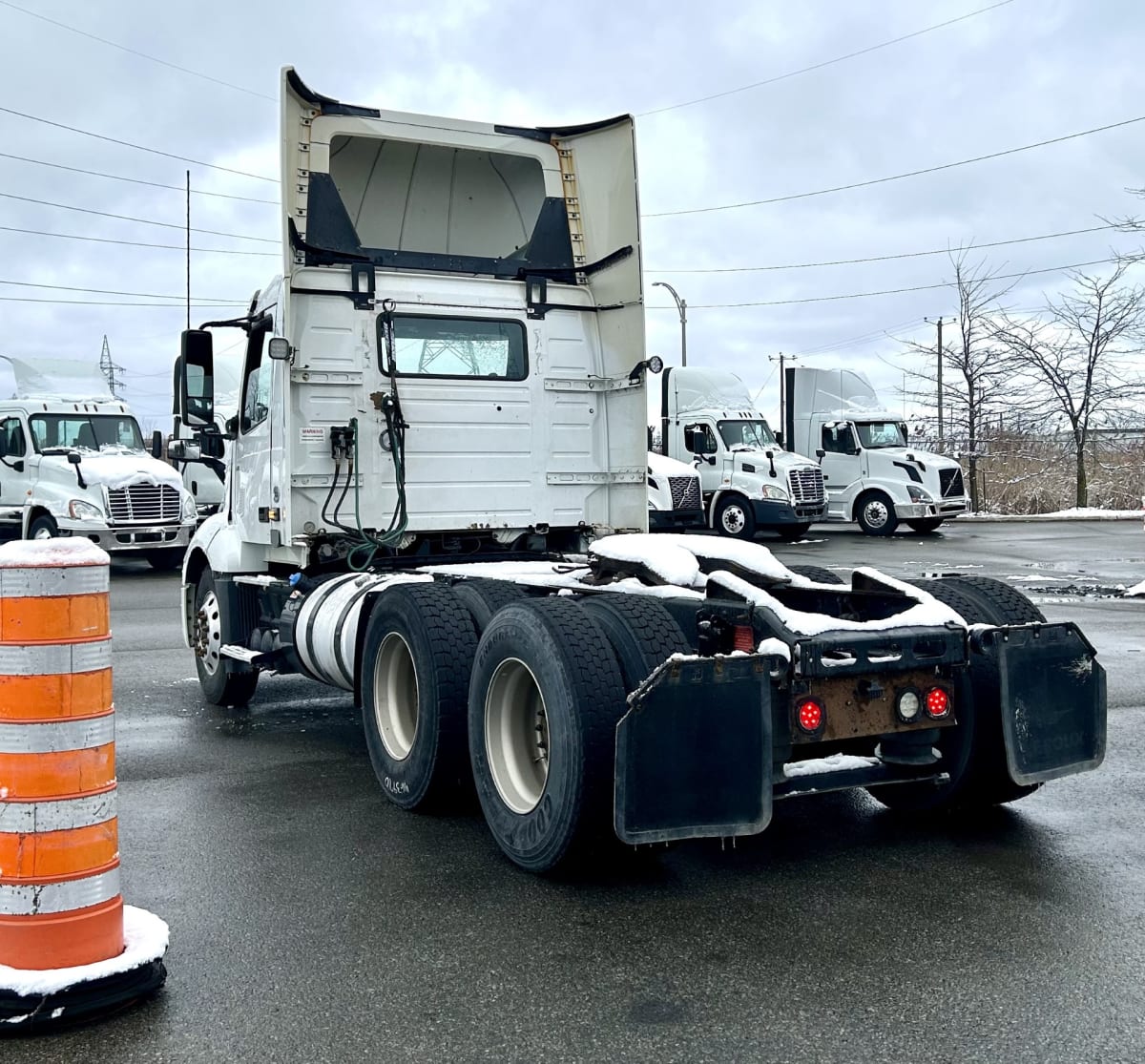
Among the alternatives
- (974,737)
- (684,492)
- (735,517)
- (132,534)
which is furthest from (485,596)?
(735,517)

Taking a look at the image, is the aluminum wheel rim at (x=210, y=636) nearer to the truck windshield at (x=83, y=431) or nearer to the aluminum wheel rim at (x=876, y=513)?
the truck windshield at (x=83, y=431)

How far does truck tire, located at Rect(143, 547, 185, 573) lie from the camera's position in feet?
68.1

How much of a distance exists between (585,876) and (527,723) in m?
0.71

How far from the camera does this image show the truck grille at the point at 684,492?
78.6 feet

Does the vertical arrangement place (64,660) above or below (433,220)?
below

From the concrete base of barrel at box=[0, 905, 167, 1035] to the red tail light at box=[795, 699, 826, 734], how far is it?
223cm

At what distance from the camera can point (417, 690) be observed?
5684mm

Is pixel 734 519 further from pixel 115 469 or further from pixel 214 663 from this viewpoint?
pixel 214 663

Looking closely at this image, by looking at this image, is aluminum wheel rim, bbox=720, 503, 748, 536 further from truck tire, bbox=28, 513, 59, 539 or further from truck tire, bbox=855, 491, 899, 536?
truck tire, bbox=28, 513, 59, 539

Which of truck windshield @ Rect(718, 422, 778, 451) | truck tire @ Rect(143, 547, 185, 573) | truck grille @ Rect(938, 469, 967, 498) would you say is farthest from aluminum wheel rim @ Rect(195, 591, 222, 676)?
truck grille @ Rect(938, 469, 967, 498)

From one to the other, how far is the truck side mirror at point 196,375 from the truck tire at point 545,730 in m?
3.91

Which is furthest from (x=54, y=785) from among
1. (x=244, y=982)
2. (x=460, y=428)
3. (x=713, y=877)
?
(x=460, y=428)

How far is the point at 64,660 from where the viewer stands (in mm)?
3639

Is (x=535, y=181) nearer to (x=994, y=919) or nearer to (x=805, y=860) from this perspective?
(x=805, y=860)
